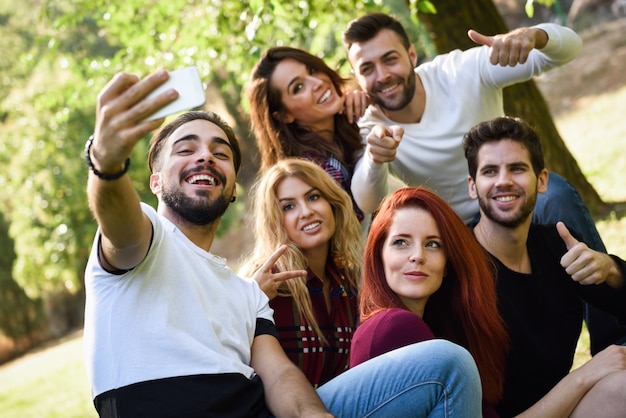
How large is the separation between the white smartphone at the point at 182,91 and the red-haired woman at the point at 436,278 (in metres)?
1.18

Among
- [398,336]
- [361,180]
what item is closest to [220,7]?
[361,180]

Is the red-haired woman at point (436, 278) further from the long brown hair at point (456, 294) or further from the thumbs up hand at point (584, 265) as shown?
the thumbs up hand at point (584, 265)

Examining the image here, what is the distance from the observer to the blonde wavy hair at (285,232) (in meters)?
3.62

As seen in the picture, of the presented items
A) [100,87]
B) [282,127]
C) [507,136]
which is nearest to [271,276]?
[507,136]

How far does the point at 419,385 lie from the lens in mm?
2490

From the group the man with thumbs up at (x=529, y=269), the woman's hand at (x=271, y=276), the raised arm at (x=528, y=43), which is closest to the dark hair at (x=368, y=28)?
the raised arm at (x=528, y=43)

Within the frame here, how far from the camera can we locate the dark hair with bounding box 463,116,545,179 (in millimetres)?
3357

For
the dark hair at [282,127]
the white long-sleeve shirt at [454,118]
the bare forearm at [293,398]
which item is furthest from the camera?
the dark hair at [282,127]

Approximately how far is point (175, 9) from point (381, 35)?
148 inches

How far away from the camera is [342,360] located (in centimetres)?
342

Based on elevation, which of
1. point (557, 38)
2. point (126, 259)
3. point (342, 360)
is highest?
point (557, 38)

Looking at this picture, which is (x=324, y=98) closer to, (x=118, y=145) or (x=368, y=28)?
(x=368, y=28)

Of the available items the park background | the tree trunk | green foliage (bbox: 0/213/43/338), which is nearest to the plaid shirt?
the park background

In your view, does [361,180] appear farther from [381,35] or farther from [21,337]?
[21,337]
